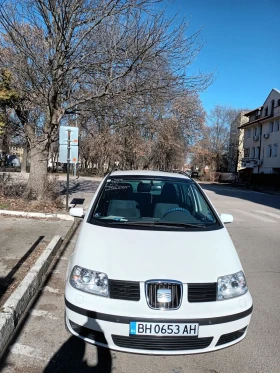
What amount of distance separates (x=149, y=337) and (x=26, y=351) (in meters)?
1.20

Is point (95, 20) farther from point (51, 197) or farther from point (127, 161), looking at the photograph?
point (127, 161)

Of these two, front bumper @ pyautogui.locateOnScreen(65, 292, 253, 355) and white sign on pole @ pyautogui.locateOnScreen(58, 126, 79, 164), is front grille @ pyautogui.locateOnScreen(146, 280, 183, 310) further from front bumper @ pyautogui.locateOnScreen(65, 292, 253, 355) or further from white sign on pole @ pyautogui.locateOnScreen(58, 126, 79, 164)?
white sign on pole @ pyautogui.locateOnScreen(58, 126, 79, 164)

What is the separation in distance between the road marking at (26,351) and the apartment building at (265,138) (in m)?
41.6

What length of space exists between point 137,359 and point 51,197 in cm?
884

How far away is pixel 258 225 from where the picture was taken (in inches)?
428

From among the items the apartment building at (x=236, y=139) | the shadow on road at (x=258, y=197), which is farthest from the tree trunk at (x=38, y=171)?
the apartment building at (x=236, y=139)

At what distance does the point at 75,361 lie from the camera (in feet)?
9.50

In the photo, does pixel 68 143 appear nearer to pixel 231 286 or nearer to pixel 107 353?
pixel 107 353

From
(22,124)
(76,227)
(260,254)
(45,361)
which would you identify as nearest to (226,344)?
(45,361)

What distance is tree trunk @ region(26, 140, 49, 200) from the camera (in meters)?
10.7

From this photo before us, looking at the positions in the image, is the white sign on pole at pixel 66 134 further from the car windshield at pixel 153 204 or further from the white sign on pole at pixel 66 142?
the car windshield at pixel 153 204

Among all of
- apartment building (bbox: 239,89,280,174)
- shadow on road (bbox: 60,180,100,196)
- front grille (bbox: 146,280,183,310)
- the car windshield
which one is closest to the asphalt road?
front grille (bbox: 146,280,183,310)

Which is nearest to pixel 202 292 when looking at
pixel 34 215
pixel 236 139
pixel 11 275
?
pixel 11 275

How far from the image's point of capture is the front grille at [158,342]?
2654mm
